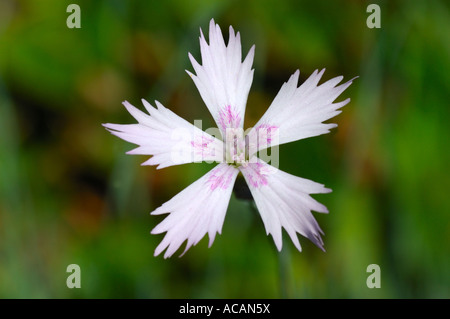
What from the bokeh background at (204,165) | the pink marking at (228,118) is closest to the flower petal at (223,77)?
the pink marking at (228,118)

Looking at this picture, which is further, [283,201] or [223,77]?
[223,77]

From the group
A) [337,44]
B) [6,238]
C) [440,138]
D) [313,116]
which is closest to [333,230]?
[440,138]

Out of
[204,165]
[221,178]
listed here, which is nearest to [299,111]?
[221,178]

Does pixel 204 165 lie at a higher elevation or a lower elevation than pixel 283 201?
higher

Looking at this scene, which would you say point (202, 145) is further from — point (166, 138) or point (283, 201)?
point (283, 201)

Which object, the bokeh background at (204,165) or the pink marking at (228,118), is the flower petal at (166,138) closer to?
the pink marking at (228,118)

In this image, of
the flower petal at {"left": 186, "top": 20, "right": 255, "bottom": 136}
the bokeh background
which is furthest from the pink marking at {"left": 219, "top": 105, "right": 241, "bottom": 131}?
the bokeh background

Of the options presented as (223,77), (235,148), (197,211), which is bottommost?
(197,211)

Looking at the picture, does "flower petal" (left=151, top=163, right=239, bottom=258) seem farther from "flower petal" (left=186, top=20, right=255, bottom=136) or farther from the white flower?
"flower petal" (left=186, top=20, right=255, bottom=136)
